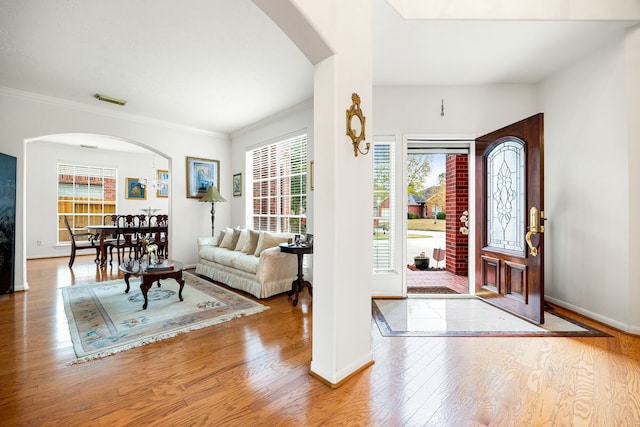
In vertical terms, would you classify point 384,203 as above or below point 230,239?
above

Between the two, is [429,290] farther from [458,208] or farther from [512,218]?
[458,208]

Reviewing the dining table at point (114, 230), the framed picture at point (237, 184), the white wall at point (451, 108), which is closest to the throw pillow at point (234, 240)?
the framed picture at point (237, 184)

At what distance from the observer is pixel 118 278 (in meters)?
4.73

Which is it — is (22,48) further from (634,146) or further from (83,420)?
(634,146)

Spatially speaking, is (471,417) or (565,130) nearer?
(471,417)

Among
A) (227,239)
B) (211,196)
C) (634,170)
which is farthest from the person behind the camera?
(211,196)

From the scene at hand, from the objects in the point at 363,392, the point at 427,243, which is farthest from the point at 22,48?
the point at 427,243

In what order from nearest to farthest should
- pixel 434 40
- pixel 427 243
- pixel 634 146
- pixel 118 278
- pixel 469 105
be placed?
pixel 634 146 → pixel 434 40 → pixel 469 105 → pixel 118 278 → pixel 427 243

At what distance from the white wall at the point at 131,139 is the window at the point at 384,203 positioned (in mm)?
3644

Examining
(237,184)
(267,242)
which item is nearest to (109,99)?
(237,184)

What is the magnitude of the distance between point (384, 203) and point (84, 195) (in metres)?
7.77

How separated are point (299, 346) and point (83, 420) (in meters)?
1.39

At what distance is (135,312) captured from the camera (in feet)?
10.2

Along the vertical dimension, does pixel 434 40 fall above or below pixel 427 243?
above
